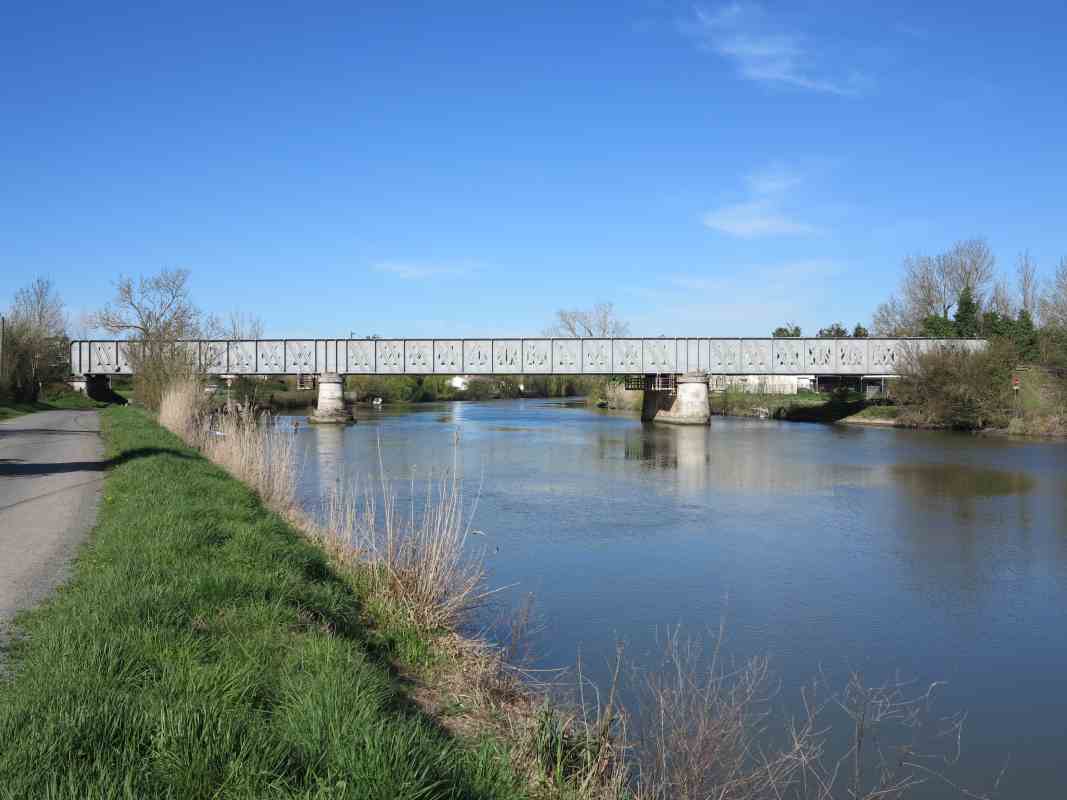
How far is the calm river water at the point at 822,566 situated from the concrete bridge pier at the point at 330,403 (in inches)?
1000

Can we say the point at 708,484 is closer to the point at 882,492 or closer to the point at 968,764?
the point at 882,492

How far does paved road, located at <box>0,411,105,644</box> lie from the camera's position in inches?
300

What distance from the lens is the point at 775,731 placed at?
7.29 m

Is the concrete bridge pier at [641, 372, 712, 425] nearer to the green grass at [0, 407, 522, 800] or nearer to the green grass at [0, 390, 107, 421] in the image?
the green grass at [0, 390, 107, 421]

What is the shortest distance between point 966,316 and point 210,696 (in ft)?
259

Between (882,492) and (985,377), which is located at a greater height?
(985,377)

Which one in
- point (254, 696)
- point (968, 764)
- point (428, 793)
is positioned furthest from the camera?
point (968, 764)

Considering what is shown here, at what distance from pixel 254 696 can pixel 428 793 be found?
1.45 metres

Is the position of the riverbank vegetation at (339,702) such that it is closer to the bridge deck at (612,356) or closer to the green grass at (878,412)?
the green grass at (878,412)

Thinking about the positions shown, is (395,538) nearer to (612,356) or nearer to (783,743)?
(783,743)

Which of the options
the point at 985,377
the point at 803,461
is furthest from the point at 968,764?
the point at 985,377

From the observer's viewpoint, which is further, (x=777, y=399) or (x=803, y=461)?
(x=777, y=399)

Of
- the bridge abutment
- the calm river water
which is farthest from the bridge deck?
the calm river water

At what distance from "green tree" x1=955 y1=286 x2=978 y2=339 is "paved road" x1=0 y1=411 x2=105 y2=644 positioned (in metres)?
67.9
